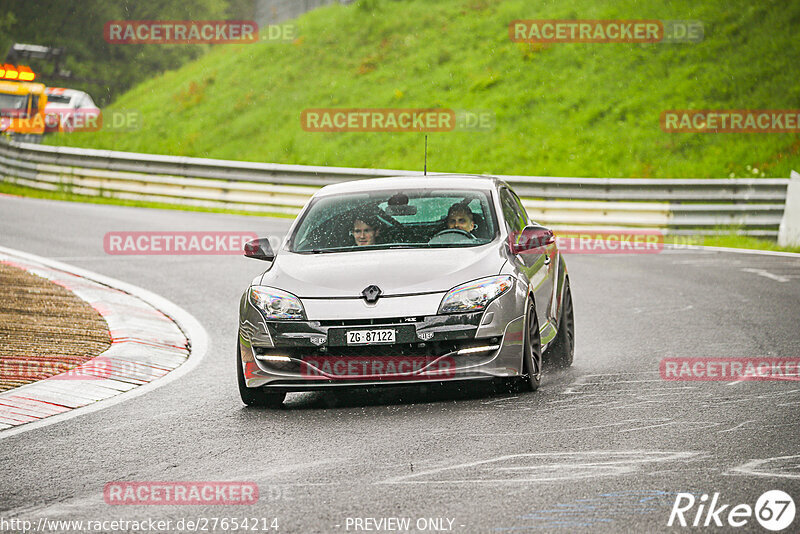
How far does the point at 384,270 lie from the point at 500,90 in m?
26.5

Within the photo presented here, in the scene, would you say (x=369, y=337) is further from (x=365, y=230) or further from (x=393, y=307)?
(x=365, y=230)

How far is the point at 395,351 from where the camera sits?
24.6 feet

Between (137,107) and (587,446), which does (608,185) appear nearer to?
(587,446)

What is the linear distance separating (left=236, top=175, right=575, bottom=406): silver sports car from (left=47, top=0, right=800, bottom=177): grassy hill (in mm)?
18542

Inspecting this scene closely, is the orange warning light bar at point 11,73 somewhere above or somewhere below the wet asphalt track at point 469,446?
above

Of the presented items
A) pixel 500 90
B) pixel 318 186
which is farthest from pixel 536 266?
pixel 500 90

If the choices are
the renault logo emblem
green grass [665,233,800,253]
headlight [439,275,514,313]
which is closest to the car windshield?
headlight [439,275,514,313]

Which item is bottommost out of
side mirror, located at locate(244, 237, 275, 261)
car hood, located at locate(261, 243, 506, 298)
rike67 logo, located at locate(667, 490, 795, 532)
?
rike67 logo, located at locate(667, 490, 795, 532)

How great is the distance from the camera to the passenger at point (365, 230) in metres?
8.59

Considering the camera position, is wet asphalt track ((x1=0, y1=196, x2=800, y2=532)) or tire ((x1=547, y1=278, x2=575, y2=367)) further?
tire ((x1=547, y1=278, x2=575, y2=367))

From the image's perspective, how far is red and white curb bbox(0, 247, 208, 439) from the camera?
8.07m

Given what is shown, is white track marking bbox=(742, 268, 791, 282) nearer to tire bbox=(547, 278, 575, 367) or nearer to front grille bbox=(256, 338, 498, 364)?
tire bbox=(547, 278, 575, 367)

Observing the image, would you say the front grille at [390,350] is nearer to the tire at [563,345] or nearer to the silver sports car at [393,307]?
the silver sports car at [393,307]

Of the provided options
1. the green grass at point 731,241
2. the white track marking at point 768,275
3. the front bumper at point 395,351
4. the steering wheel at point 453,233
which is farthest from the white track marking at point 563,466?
the green grass at point 731,241
